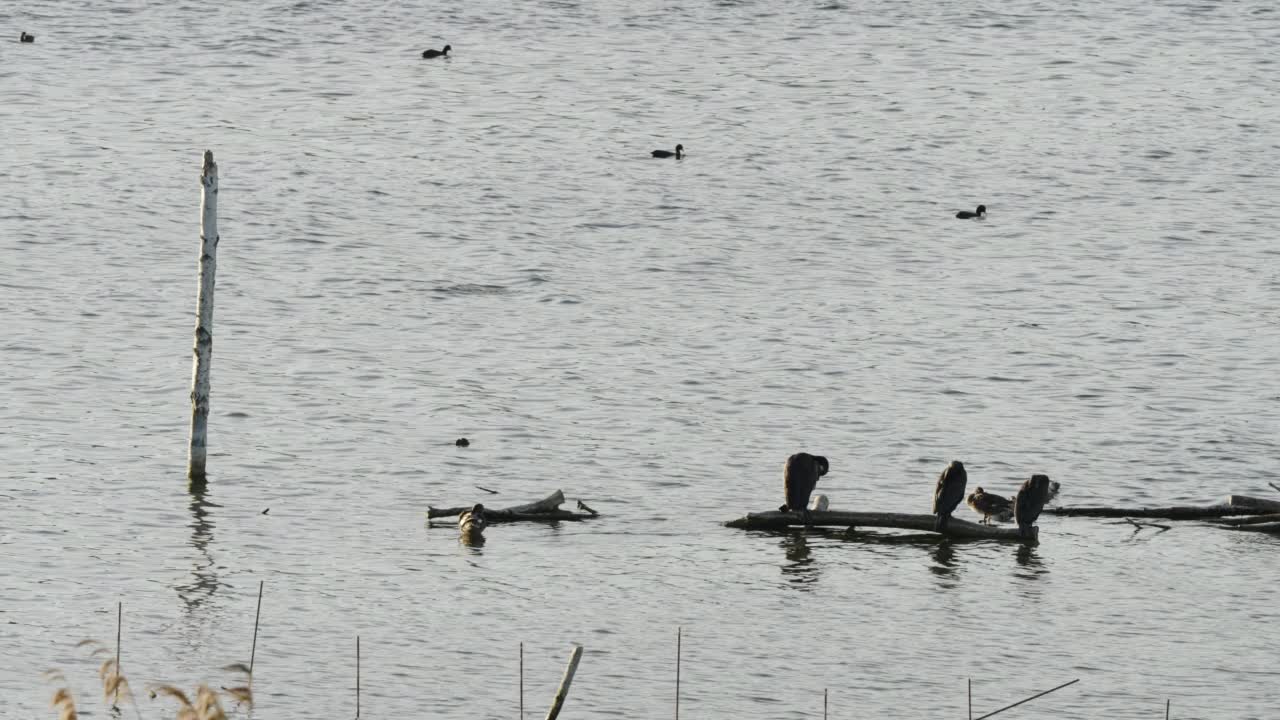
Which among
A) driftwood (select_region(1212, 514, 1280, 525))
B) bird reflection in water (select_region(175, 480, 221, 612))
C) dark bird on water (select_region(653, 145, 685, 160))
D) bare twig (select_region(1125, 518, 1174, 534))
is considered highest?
dark bird on water (select_region(653, 145, 685, 160))

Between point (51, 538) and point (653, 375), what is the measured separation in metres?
13.0

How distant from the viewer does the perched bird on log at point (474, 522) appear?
84.1ft

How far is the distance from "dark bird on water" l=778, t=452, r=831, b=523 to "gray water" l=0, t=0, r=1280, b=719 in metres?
0.79

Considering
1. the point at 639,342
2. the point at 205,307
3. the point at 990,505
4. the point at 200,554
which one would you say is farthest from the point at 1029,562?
the point at 639,342

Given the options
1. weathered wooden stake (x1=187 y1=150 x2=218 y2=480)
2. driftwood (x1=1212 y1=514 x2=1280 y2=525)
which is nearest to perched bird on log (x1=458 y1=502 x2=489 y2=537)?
weathered wooden stake (x1=187 y1=150 x2=218 y2=480)

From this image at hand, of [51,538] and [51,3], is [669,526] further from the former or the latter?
[51,3]

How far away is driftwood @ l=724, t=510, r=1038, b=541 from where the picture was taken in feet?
84.7

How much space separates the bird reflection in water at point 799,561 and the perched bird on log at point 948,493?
159 cm

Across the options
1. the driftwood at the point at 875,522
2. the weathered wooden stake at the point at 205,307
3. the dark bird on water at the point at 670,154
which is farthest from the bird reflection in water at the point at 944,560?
the dark bird on water at the point at 670,154

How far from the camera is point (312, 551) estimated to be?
25.6 m

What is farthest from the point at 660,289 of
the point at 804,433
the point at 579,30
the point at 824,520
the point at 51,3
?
the point at 51,3

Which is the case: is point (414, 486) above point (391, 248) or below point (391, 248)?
below

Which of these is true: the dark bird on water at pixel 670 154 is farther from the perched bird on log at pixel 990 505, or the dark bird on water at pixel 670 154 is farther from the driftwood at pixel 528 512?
the driftwood at pixel 528 512

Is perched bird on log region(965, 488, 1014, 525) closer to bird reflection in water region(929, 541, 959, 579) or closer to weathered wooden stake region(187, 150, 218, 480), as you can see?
bird reflection in water region(929, 541, 959, 579)
